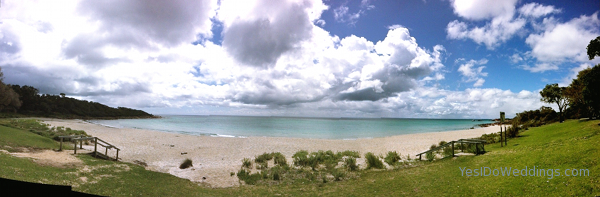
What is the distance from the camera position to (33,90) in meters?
85.6

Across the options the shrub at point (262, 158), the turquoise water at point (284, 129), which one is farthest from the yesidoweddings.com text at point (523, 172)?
the turquoise water at point (284, 129)

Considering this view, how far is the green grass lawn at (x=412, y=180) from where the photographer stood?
812cm

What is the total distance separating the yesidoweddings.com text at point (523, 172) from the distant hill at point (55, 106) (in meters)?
94.6

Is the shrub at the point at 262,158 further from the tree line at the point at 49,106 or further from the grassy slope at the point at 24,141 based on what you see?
the tree line at the point at 49,106

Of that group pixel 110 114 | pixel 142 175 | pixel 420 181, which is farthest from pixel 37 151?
pixel 110 114

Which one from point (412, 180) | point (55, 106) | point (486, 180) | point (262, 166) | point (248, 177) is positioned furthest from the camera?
point (55, 106)

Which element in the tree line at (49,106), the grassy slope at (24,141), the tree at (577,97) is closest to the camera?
the grassy slope at (24,141)

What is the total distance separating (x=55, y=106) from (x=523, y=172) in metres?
123

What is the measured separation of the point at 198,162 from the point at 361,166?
11917mm

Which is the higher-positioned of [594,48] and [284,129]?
[594,48]

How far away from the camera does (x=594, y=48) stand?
14.4 metres

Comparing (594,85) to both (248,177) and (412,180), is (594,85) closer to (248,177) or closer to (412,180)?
(412,180)

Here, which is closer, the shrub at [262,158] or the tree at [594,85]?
the tree at [594,85]

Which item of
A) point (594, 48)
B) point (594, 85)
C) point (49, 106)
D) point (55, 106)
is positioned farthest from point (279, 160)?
point (55, 106)
